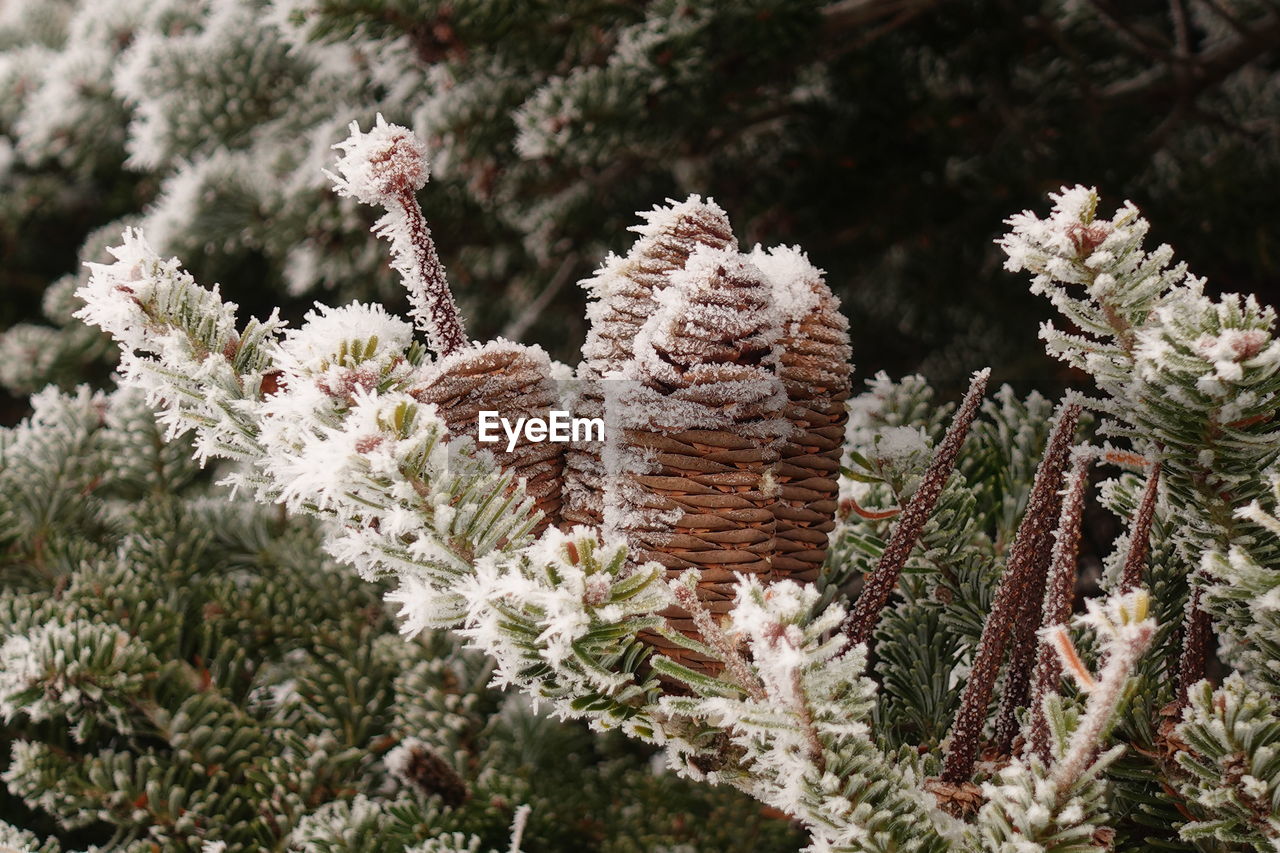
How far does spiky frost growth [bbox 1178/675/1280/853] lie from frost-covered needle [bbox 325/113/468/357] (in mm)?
287

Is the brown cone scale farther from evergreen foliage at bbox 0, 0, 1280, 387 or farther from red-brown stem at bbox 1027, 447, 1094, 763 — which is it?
evergreen foliage at bbox 0, 0, 1280, 387

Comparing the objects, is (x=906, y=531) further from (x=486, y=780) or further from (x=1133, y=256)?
(x=486, y=780)

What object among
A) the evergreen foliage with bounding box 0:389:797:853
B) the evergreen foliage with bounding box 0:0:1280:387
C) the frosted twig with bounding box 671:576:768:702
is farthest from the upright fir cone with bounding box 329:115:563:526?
the evergreen foliage with bounding box 0:0:1280:387

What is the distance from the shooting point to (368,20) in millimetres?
665

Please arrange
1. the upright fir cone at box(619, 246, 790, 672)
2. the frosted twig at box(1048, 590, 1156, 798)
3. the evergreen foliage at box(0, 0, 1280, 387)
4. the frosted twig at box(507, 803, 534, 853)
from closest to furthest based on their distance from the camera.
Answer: the frosted twig at box(1048, 590, 1156, 798)
the upright fir cone at box(619, 246, 790, 672)
the frosted twig at box(507, 803, 534, 853)
the evergreen foliage at box(0, 0, 1280, 387)

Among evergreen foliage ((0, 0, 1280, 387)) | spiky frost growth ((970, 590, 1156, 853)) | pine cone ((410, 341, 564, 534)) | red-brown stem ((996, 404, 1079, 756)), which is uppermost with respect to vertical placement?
evergreen foliage ((0, 0, 1280, 387))

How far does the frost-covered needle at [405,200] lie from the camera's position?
0.35 meters

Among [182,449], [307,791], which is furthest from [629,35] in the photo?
[307,791]

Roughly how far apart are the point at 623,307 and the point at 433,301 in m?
0.07

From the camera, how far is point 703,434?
0.36 metres

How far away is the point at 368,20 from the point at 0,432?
388 millimetres

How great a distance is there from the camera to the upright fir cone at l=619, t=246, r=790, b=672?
356 mm

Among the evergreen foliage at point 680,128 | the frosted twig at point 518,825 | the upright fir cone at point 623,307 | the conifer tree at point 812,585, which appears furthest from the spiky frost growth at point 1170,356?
the evergreen foliage at point 680,128

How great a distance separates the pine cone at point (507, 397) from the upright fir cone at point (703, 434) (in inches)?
1.2
